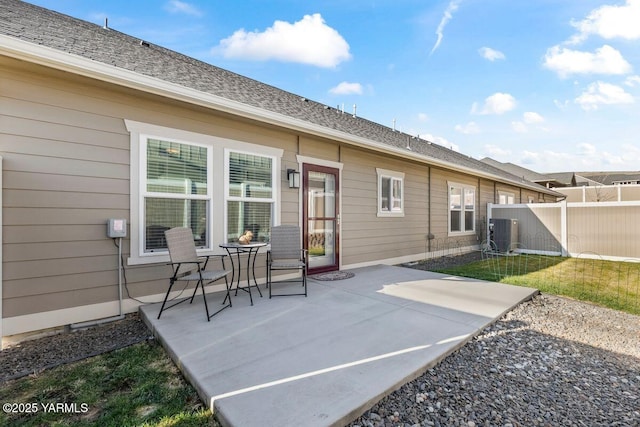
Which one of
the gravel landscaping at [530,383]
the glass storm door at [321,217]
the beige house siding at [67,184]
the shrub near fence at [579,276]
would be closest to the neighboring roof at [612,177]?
the shrub near fence at [579,276]

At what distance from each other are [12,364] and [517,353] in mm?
4321

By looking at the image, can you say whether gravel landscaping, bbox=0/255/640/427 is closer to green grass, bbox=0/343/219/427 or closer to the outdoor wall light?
green grass, bbox=0/343/219/427

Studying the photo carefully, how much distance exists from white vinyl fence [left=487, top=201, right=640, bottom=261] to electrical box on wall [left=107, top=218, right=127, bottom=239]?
34.7 ft

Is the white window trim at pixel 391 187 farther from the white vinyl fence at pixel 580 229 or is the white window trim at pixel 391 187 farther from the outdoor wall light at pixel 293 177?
the white vinyl fence at pixel 580 229

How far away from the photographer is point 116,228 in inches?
132

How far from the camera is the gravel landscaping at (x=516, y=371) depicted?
5.96 feet

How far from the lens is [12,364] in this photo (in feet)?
8.20

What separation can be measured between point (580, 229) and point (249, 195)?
30.4ft

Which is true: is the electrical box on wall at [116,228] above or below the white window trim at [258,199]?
below

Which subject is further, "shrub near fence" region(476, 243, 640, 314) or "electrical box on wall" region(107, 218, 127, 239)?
"shrub near fence" region(476, 243, 640, 314)

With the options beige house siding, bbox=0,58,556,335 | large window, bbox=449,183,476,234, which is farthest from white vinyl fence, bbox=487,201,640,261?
beige house siding, bbox=0,58,556,335

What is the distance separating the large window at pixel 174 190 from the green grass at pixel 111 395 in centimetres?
155

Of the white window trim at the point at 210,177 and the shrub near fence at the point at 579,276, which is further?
the shrub near fence at the point at 579,276

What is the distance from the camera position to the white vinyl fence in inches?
300
